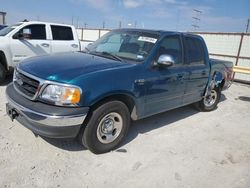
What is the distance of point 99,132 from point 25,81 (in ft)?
4.21

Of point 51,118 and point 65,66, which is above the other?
point 65,66

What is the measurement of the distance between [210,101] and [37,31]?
559 centimetres

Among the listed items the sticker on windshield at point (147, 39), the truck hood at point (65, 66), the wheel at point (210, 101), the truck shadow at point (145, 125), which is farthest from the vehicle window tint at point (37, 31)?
the wheel at point (210, 101)

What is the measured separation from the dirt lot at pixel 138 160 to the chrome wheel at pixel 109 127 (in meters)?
0.24

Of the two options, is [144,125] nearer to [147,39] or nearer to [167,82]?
[167,82]

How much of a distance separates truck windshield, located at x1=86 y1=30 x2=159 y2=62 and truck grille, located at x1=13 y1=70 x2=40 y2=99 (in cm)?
136

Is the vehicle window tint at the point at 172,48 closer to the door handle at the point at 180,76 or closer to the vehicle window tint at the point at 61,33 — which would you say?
the door handle at the point at 180,76

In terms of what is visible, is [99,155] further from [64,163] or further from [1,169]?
[1,169]

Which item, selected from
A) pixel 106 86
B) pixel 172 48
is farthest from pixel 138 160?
pixel 172 48

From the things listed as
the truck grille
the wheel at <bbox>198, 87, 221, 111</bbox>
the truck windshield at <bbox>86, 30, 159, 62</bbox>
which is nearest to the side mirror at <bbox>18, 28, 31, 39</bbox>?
the truck windshield at <bbox>86, 30, 159, 62</bbox>

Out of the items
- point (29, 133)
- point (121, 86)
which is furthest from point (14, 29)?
point (121, 86)

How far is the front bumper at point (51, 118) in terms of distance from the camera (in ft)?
9.28

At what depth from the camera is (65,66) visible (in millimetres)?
3236

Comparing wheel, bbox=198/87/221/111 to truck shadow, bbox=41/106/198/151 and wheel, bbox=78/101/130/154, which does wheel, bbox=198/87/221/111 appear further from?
wheel, bbox=78/101/130/154
